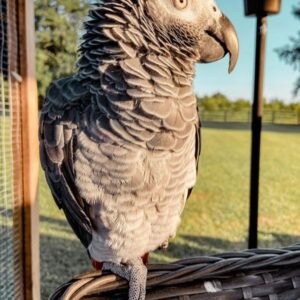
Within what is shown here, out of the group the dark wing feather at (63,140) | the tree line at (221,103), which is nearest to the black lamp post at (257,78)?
the tree line at (221,103)

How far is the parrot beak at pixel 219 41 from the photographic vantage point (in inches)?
24.4

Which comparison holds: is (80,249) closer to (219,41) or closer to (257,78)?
(257,78)

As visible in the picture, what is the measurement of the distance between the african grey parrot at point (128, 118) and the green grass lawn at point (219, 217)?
994 millimetres

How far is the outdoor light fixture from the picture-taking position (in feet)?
3.23

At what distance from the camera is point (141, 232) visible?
65 cm

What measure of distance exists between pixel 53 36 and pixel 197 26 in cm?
188

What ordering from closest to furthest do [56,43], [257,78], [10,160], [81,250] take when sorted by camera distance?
[10,160], [257,78], [81,250], [56,43]

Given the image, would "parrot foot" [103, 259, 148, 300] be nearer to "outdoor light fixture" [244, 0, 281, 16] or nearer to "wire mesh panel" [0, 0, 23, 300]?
"wire mesh panel" [0, 0, 23, 300]

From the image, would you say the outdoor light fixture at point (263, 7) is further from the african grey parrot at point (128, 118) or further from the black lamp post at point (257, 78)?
the african grey parrot at point (128, 118)

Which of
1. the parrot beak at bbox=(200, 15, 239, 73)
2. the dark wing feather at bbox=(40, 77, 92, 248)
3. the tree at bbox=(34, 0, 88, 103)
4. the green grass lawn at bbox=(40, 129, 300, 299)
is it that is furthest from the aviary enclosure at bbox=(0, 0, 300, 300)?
the tree at bbox=(34, 0, 88, 103)

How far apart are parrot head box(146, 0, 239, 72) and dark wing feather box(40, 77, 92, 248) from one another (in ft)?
0.54

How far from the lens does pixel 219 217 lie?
2410mm

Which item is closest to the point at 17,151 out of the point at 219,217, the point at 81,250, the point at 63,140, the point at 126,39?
the point at 63,140

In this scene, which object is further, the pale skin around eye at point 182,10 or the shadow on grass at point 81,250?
the shadow on grass at point 81,250
